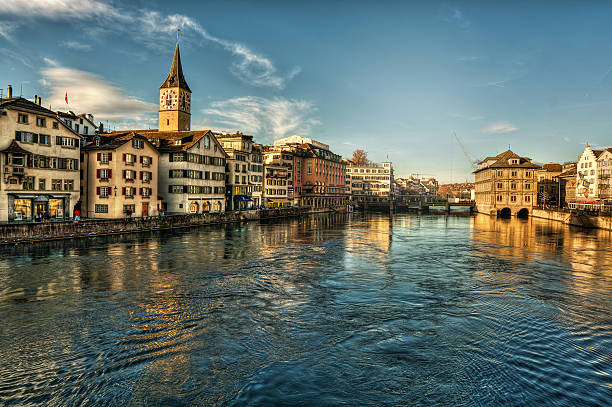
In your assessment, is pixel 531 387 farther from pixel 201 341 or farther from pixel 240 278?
pixel 240 278

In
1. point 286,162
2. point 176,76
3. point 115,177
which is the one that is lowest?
point 115,177

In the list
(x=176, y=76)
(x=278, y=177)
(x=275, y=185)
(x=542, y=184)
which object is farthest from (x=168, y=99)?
(x=542, y=184)

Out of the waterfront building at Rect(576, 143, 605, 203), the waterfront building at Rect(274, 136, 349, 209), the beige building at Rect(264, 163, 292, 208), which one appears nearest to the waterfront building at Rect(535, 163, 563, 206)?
the waterfront building at Rect(576, 143, 605, 203)

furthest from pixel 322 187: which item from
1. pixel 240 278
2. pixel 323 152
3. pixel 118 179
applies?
pixel 240 278

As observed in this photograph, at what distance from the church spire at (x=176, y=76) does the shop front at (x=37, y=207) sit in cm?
5592

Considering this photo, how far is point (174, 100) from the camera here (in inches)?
3944

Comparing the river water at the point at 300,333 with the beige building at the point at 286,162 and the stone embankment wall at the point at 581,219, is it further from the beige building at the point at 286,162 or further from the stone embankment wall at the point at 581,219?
the beige building at the point at 286,162

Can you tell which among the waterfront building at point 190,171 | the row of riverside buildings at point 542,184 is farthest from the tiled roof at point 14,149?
the row of riverside buildings at point 542,184

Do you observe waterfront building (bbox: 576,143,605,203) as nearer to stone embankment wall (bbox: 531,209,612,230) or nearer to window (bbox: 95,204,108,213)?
stone embankment wall (bbox: 531,209,612,230)

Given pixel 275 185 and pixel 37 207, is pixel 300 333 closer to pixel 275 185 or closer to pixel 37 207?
pixel 37 207

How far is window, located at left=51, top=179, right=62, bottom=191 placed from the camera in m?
52.8

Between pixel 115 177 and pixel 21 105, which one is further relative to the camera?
pixel 115 177

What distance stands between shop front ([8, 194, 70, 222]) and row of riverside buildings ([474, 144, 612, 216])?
112158 mm

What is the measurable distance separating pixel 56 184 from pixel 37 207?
4124 millimetres
